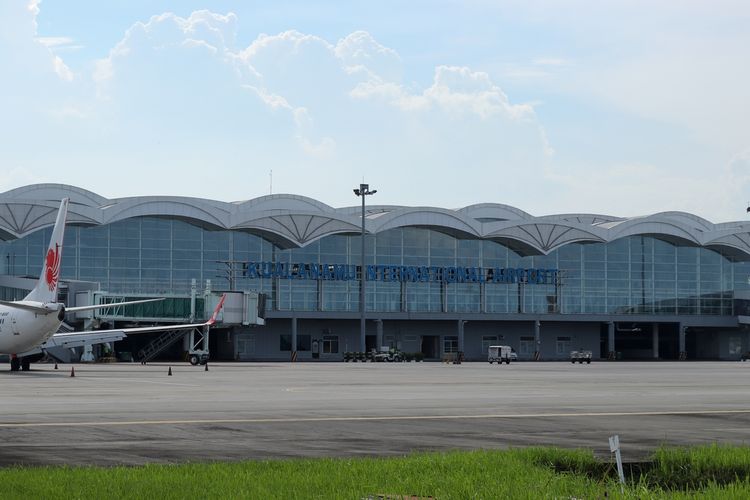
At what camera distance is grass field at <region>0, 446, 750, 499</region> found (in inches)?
491

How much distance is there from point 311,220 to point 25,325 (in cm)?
6740

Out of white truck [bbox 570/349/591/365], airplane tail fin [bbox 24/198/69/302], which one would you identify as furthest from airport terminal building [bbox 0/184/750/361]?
airplane tail fin [bbox 24/198/69/302]

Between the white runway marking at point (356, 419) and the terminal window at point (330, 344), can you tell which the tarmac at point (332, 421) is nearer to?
the white runway marking at point (356, 419)

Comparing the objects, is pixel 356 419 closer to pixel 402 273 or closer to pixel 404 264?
pixel 402 273

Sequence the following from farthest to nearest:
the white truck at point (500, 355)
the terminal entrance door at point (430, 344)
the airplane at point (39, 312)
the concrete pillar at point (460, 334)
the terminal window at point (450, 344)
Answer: the terminal window at point (450, 344), the terminal entrance door at point (430, 344), the concrete pillar at point (460, 334), the white truck at point (500, 355), the airplane at point (39, 312)

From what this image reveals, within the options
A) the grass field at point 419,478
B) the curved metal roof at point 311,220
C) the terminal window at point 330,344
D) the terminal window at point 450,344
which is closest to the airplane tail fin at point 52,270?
the grass field at point 419,478

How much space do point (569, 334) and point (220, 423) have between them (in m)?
119

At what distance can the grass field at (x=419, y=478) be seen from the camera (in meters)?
12.5

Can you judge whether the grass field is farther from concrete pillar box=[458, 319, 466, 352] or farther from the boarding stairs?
concrete pillar box=[458, 319, 466, 352]

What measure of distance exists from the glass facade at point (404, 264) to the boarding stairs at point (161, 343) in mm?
8840

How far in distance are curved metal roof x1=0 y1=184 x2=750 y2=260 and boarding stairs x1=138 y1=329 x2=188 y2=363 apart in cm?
1423

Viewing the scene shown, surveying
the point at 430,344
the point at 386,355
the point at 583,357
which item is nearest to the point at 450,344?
the point at 430,344

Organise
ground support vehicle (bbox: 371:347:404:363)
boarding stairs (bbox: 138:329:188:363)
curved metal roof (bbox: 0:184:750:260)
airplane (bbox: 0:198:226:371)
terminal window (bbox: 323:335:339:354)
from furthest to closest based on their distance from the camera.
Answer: terminal window (bbox: 323:335:339:354)
ground support vehicle (bbox: 371:347:404:363)
curved metal roof (bbox: 0:184:750:260)
boarding stairs (bbox: 138:329:188:363)
airplane (bbox: 0:198:226:371)

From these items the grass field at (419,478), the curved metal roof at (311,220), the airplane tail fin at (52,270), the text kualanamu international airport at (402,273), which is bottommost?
the grass field at (419,478)
